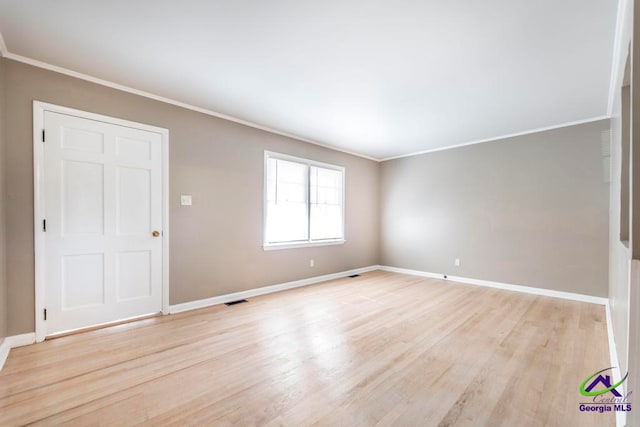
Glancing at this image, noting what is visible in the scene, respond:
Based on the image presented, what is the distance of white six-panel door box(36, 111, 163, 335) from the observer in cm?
266

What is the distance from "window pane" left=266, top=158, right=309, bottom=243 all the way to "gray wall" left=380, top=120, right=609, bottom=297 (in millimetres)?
2325

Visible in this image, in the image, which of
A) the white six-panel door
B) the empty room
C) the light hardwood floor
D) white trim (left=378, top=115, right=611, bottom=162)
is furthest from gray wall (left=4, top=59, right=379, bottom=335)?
white trim (left=378, top=115, right=611, bottom=162)

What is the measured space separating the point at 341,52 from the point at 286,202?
Answer: 2.70m

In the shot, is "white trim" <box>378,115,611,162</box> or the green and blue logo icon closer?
the green and blue logo icon

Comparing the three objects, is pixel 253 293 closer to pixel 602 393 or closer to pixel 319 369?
pixel 319 369

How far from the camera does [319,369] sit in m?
2.14

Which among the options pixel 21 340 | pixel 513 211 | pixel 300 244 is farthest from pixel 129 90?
pixel 513 211

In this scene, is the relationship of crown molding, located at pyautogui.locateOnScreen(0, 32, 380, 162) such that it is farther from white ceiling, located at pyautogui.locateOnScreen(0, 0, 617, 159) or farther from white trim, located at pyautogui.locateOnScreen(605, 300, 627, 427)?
white trim, located at pyautogui.locateOnScreen(605, 300, 627, 427)

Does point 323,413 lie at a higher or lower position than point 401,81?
lower

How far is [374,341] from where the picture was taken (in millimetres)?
2631

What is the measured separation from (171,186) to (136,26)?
1.74 metres

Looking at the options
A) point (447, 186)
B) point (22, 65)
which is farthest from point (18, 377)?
point (447, 186)

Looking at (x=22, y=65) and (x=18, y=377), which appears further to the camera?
(x=22, y=65)

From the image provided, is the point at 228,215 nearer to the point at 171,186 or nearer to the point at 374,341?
the point at 171,186
